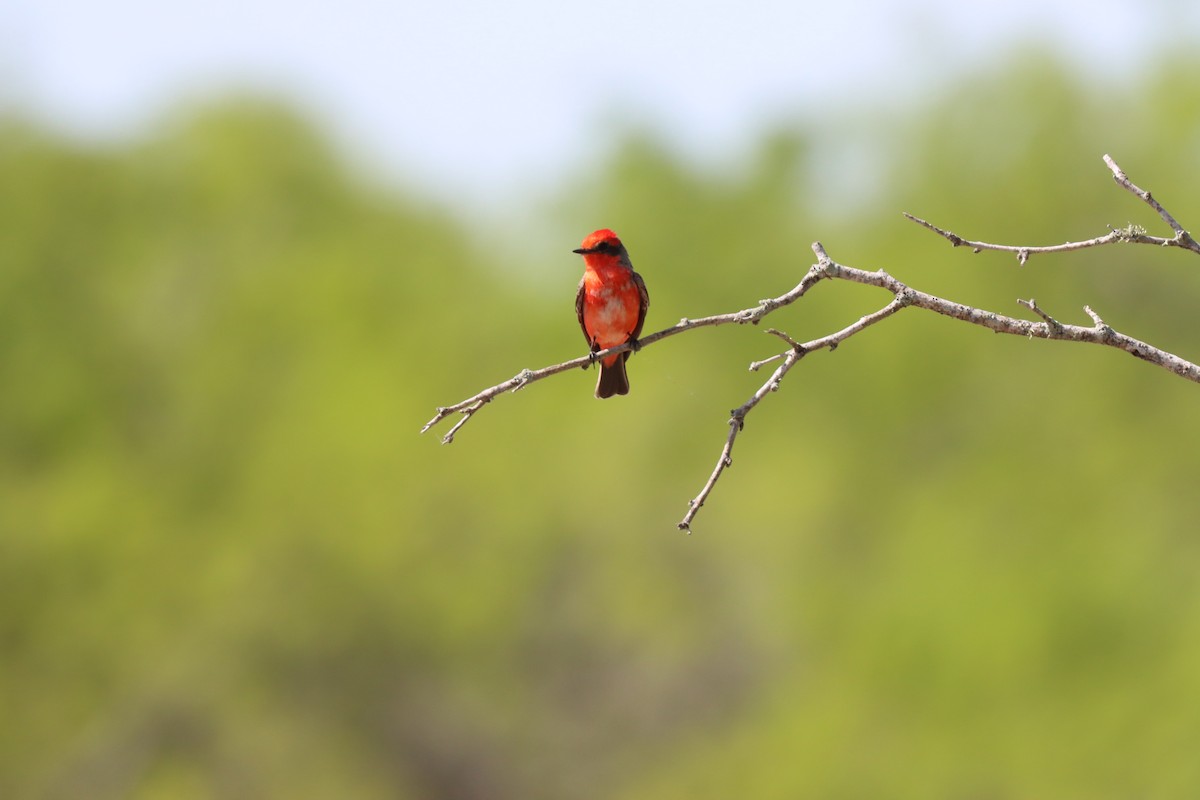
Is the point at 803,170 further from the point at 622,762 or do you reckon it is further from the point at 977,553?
the point at 622,762

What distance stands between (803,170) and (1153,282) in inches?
198

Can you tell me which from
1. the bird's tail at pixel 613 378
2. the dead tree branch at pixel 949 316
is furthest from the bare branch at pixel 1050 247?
the bird's tail at pixel 613 378

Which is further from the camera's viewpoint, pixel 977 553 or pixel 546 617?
pixel 546 617

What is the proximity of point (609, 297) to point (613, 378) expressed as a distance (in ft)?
1.79

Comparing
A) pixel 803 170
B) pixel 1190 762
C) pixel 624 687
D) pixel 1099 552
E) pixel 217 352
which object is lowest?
pixel 1190 762

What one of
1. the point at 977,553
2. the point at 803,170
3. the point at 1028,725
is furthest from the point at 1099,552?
the point at 803,170

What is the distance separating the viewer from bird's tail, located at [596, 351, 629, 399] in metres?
7.54

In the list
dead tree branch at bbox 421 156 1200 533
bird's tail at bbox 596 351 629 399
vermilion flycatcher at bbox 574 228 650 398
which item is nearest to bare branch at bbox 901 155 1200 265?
dead tree branch at bbox 421 156 1200 533

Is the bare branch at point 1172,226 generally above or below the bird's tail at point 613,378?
below

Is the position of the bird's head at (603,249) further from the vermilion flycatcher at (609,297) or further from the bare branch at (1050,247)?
the bare branch at (1050,247)

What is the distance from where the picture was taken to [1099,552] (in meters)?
16.8

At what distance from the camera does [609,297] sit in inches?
287

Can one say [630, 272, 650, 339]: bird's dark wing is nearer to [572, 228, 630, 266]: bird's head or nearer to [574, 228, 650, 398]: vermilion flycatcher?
[574, 228, 650, 398]: vermilion flycatcher

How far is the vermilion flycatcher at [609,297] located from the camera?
23.9ft
